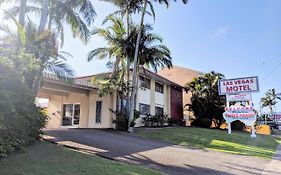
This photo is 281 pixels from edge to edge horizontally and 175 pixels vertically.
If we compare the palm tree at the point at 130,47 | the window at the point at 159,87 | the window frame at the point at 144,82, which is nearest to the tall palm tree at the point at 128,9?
the palm tree at the point at 130,47

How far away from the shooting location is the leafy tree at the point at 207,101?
1331 inches

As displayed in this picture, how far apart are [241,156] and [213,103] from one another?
20870mm

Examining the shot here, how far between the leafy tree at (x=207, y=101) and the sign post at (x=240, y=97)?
8683 millimetres

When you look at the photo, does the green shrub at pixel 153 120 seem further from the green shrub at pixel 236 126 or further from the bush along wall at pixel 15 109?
the bush along wall at pixel 15 109

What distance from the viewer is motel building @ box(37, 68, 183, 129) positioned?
75.1 ft

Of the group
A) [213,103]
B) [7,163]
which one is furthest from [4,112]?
[213,103]

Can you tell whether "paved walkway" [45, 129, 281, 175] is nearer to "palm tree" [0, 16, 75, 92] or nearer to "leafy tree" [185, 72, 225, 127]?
"palm tree" [0, 16, 75, 92]

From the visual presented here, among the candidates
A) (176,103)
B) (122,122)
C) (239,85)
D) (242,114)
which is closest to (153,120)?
(122,122)

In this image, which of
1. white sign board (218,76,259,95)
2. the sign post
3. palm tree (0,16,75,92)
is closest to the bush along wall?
palm tree (0,16,75,92)

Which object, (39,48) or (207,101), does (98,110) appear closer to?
(39,48)

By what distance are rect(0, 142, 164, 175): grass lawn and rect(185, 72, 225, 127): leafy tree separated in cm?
2618

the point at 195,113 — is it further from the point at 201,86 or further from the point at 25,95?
the point at 25,95

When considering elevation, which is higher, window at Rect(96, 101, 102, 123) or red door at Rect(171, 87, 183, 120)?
red door at Rect(171, 87, 183, 120)

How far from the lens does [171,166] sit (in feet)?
32.7
